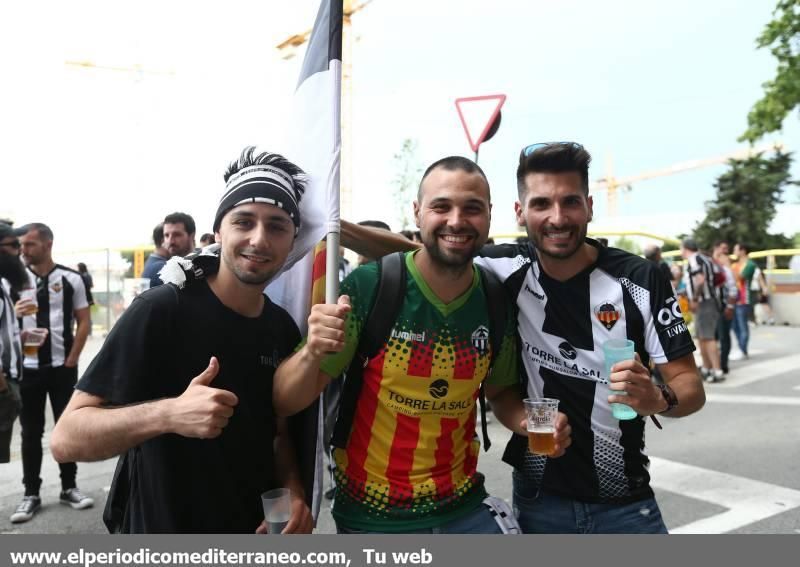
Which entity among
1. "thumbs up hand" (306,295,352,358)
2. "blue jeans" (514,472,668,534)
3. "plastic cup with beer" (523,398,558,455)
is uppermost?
"thumbs up hand" (306,295,352,358)

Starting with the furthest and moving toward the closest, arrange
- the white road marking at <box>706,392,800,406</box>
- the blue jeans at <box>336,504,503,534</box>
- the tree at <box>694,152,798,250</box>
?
1. the tree at <box>694,152,798,250</box>
2. the white road marking at <box>706,392,800,406</box>
3. the blue jeans at <box>336,504,503,534</box>

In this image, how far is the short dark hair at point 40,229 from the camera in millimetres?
5199

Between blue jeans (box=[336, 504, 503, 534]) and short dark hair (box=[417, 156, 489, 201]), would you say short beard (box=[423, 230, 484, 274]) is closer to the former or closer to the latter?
short dark hair (box=[417, 156, 489, 201])

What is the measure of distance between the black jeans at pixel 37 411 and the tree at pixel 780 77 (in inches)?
613

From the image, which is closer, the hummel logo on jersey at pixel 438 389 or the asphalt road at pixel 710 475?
the hummel logo on jersey at pixel 438 389

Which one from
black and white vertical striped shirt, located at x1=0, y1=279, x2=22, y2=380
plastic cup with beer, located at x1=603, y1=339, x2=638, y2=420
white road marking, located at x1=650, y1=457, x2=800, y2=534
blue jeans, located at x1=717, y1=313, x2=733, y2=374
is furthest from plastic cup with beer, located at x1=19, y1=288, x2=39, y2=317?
blue jeans, located at x1=717, y1=313, x2=733, y2=374

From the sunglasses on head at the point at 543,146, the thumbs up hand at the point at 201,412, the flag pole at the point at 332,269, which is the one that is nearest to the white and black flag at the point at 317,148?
the flag pole at the point at 332,269

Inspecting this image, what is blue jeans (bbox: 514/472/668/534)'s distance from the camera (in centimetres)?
242

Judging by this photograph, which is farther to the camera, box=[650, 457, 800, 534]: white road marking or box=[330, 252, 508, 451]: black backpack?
box=[650, 457, 800, 534]: white road marking

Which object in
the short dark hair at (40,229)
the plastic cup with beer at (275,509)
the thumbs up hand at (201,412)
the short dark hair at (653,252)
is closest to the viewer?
the thumbs up hand at (201,412)

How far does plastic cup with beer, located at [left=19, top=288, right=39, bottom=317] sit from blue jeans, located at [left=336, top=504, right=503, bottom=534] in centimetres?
388

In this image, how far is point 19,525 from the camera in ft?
15.2

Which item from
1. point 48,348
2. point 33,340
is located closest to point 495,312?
point 33,340

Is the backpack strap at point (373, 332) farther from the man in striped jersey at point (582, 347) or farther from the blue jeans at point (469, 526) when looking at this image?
the man in striped jersey at point (582, 347)
